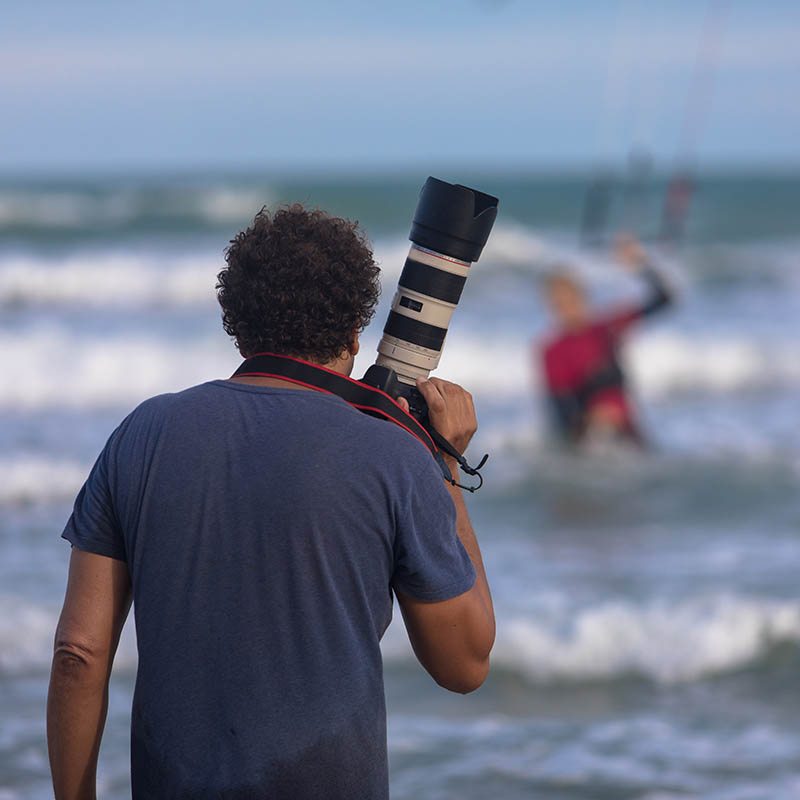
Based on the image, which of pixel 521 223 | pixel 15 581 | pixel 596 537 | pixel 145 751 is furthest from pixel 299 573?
pixel 521 223

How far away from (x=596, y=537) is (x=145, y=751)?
5172mm

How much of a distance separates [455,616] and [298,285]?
1.65 ft

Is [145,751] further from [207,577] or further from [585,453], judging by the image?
[585,453]

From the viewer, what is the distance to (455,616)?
1575 mm

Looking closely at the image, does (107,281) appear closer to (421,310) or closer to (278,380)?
(421,310)

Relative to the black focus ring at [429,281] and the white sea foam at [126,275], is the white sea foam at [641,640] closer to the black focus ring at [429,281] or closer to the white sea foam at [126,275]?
the black focus ring at [429,281]

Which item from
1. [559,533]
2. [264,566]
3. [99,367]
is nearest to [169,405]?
[264,566]

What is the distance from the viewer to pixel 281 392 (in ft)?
5.03

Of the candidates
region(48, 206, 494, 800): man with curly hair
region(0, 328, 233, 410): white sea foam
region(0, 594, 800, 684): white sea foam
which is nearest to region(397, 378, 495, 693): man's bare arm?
region(48, 206, 494, 800): man with curly hair

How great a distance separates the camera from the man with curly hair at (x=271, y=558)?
148cm

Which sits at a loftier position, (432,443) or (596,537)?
(432,443)

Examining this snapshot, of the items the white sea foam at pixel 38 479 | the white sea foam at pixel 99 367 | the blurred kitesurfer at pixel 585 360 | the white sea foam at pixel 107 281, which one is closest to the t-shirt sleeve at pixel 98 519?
the blurred kitesurfer at pixel 585 360

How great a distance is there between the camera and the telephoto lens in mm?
1747

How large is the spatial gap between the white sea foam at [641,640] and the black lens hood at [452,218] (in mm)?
2917
